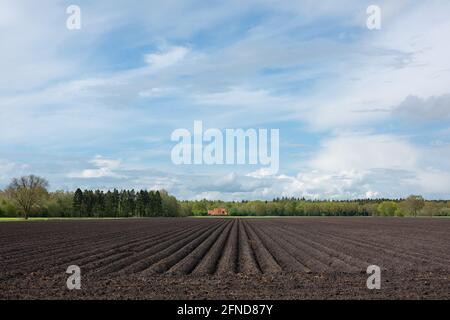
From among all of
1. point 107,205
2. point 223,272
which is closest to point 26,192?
point 107,205

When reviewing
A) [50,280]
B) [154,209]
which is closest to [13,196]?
[154,209]

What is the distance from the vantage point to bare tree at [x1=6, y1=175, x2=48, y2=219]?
354ft

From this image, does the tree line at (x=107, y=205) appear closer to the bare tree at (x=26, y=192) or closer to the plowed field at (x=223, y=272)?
the bare tree at (x=26, y=192)

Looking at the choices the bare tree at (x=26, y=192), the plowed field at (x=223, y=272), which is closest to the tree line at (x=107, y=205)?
the bare tree at (x=26, y=192)

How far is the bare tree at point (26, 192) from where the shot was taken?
4245 inches

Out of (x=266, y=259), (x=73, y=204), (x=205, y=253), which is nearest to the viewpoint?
(x=266, y=259)

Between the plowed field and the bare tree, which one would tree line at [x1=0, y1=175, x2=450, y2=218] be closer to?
the bare tree

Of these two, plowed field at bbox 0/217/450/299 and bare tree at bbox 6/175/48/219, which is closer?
plowed field at bbox 0/217/450/299

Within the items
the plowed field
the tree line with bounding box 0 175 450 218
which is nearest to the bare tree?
the tree line with bounding box 0 175 450 218

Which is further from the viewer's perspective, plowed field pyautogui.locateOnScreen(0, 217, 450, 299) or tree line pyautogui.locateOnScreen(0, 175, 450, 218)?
tree line pyautogui.locateOnScreen(0, 175, 450, 218)

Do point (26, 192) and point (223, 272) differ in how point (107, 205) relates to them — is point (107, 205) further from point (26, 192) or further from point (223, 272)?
point (223, 272)

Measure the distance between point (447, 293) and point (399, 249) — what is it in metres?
16.2
